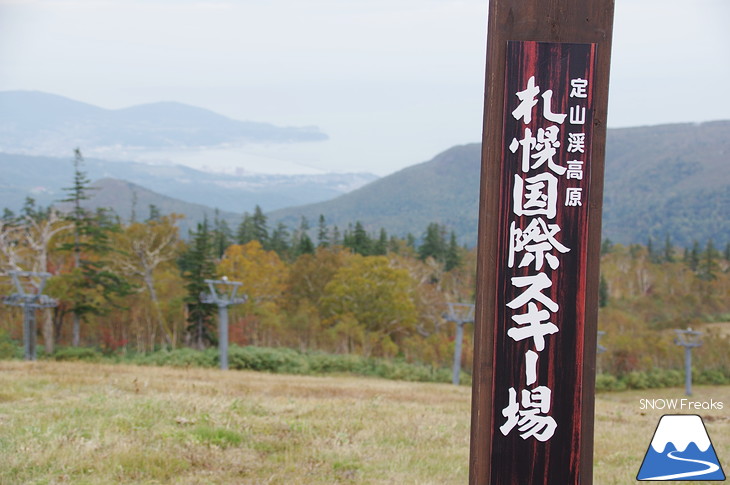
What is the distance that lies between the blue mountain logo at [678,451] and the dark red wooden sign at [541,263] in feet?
3.67

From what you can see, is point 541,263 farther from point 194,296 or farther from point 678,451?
point 194,296

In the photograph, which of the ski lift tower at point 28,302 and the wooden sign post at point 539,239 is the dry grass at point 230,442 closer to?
the wooden sign post at point 539,239

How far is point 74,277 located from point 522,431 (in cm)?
3656

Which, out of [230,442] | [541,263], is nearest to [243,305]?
[230,442]

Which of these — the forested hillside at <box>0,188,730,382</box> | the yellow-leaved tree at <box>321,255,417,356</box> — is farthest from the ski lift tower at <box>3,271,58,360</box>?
the yellow-leaved tree at <box>321,255,417,356</box>

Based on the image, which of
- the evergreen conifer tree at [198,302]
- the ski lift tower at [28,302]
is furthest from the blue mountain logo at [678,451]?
the evergreen conifer tree at [198,302]

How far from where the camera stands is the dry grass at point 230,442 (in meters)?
5.73

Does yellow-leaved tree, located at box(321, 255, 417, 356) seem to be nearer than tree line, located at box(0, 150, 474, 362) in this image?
No

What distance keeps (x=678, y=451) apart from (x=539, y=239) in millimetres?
2221

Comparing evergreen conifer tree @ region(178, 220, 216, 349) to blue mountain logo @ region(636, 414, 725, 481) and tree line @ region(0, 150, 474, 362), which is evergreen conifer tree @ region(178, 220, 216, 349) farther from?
→ blue mountain logo @ region(636, 414, 725, 481)

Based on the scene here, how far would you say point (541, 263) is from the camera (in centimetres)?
403

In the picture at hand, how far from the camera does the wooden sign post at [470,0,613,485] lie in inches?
157

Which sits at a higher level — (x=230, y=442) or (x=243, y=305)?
(x=230, y=442)

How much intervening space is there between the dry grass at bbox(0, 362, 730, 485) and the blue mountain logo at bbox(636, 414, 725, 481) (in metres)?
1.43
